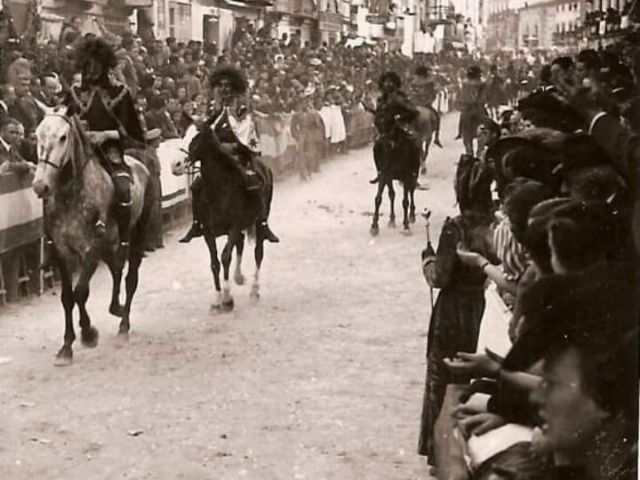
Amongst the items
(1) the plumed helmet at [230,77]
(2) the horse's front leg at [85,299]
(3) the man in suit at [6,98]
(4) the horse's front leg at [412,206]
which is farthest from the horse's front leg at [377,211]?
(3) the man in suit at [6,98]

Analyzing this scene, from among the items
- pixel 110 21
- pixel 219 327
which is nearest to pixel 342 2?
pixel 110 21

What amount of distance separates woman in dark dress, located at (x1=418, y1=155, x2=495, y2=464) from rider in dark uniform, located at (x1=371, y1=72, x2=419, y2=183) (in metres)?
2.97

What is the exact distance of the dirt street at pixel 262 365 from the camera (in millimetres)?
5684

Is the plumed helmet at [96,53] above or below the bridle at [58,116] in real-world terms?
above

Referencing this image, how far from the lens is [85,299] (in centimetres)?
739

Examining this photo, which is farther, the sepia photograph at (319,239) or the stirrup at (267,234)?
the stirrup at (267,234)

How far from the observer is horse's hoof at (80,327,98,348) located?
24.3ft

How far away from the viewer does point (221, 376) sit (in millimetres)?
7047

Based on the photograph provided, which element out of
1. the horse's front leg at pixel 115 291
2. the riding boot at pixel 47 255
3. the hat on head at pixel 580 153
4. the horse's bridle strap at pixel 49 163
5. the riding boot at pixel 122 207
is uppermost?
the hat on head at pixel 580 153

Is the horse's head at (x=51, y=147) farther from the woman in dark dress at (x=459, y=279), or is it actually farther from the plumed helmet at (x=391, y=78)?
the woman in dark dress at (x=459, y=279)

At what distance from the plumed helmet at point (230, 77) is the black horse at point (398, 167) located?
1.48 metres

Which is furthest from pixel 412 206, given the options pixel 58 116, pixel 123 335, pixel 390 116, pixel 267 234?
pixel 58 116

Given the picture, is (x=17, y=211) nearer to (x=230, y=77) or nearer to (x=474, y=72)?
(x=230, y=77)

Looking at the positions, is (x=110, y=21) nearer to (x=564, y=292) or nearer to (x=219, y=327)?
(x=219, y=327)
